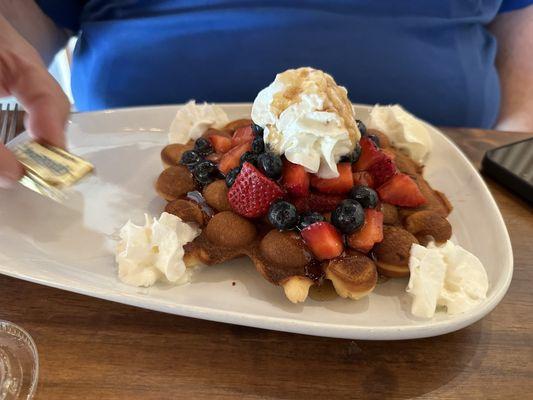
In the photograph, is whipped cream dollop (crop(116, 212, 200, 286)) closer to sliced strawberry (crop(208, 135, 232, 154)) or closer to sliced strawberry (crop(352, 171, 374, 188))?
sliced strawberry (crop(208, 135, 232, 154))

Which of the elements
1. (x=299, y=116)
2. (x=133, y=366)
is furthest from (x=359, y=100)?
(x=133, y=366)

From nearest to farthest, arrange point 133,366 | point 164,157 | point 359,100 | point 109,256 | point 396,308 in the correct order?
point 133,366 < point 396,308 < point 109,256 < point 164,157 < point 359,100

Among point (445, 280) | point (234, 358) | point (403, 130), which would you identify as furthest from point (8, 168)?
point (403, 130)

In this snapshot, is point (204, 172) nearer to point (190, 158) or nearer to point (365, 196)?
point (190, 158)

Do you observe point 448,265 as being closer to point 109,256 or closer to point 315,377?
point 315,377

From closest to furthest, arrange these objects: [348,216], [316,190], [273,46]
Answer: [348,216]
[316,190]
[273,46]

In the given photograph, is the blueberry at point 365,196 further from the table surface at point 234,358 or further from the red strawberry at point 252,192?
the table surface at point 234,358

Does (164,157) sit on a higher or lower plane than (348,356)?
higher
